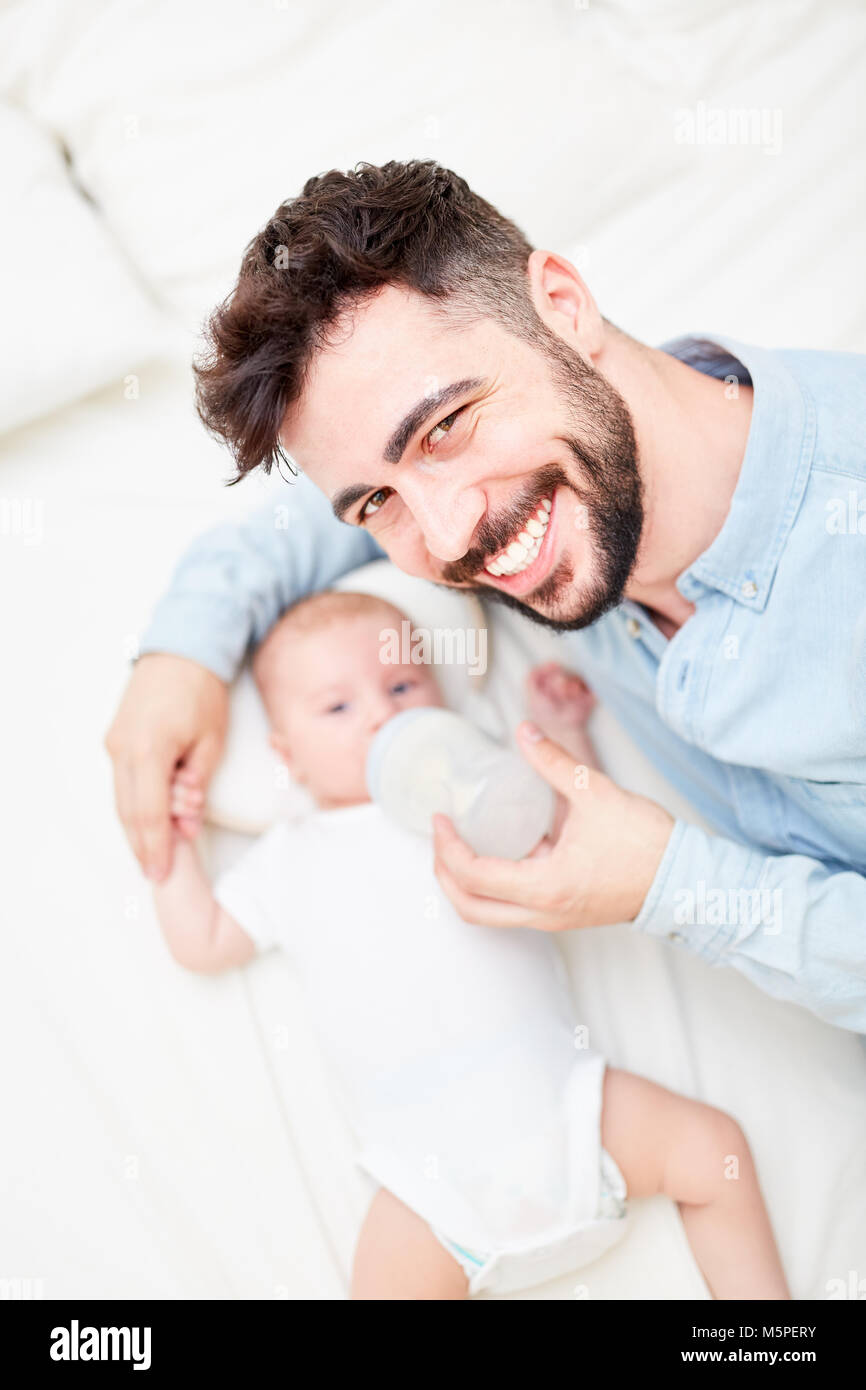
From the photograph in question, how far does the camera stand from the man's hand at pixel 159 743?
5.73ft

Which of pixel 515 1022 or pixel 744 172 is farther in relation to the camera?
pixel 744 172

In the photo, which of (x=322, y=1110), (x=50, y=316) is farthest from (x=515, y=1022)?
(x=50, y=316)

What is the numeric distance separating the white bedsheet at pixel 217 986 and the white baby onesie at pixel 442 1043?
5.2 inches

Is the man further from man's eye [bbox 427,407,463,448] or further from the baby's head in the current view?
the baby's head

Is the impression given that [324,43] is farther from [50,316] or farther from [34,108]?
[50,316]

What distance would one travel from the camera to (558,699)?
1997mm

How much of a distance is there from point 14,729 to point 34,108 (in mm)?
1418

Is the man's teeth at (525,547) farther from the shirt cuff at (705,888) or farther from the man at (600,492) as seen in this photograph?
the shirt cuff at (705,888)

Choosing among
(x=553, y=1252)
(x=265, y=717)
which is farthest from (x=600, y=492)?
(x=553, y=1252)

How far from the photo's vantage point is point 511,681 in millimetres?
2055

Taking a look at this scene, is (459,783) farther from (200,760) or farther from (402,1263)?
(402,1263)

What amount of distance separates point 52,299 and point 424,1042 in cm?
161

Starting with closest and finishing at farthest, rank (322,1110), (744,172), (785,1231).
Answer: (785,1231)
(322,1110)
(744,172)

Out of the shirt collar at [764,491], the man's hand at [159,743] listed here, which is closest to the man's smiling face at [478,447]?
the shirt collar at [764,491]
